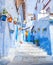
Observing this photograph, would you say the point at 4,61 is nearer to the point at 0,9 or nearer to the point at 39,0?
the point at 0,9

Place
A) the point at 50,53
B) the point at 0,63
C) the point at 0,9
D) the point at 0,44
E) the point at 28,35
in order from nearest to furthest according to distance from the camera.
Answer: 1. the point at 0,63
2. the point at 0,44
3. the point at 0,9
4. the point at 50,53
5. the point at 28,35

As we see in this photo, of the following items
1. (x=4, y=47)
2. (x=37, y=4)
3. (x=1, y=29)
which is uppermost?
(x=37, y=4)

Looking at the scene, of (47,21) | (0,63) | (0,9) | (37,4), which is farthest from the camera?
(37,4)

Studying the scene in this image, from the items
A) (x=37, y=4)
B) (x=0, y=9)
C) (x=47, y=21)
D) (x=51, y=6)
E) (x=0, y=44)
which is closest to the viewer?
(x=0, y=44)

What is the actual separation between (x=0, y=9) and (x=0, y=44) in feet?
5.18

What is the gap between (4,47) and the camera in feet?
21.4

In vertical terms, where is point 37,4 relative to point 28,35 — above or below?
above

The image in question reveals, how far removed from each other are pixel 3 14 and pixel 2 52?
1.60m

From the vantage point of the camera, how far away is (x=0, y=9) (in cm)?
677

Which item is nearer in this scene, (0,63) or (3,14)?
(0,63)

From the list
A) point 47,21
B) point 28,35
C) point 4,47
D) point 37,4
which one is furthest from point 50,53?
point 37,4

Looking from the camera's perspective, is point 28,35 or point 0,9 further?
point 28,35

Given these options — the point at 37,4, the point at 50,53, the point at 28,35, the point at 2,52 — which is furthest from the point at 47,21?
the point at 37,4

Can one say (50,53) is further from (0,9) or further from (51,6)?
(51,6)
